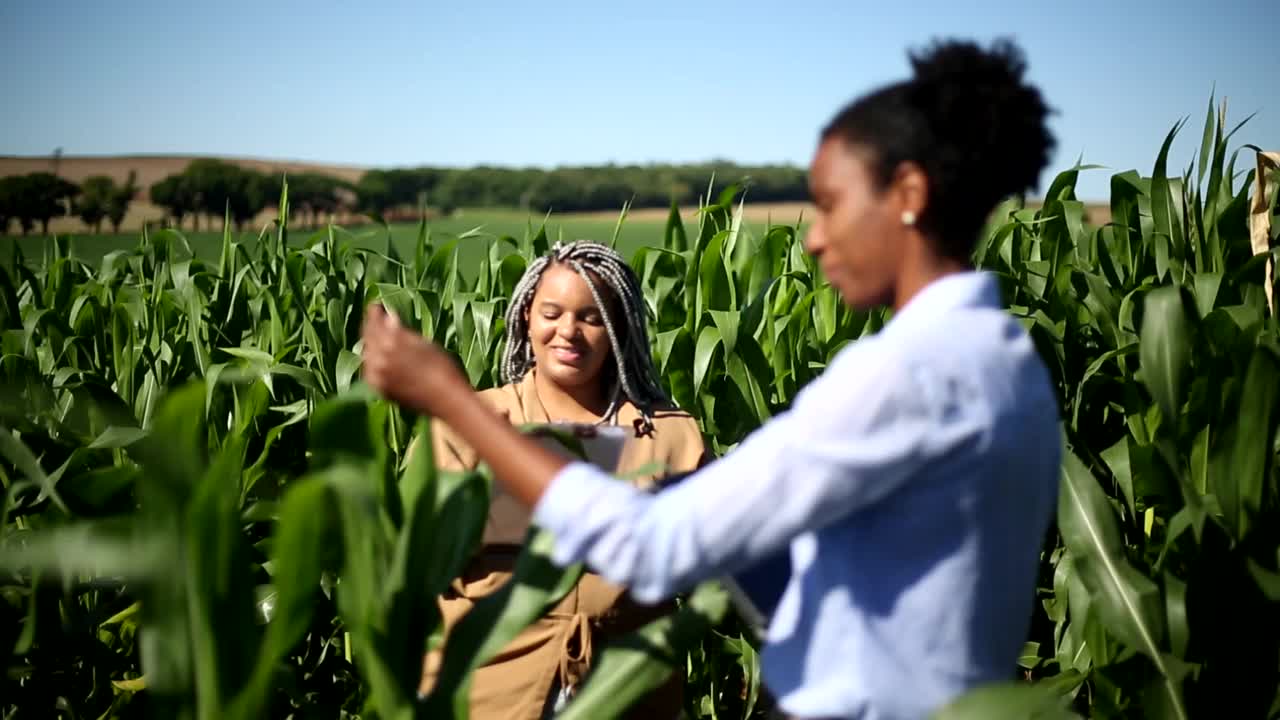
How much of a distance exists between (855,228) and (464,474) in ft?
1.78

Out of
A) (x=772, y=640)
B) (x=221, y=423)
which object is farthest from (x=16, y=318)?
(x=772, y=640)

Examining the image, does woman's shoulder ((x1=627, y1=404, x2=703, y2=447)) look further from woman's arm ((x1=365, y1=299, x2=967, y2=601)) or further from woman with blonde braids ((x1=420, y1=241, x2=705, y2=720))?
woman's arm ((x1=365, y1=299, x2=967, y2=601))

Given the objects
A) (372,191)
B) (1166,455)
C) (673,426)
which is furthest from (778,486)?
(372,191)

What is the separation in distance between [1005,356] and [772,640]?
14.5 inches

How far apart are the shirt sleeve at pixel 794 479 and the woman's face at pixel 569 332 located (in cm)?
134

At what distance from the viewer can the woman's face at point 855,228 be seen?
4.07 ft

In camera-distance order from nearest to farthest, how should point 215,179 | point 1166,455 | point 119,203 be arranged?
1. point 1166,455
2. point 119,203
3. point 215,179

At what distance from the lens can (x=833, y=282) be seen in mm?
1248

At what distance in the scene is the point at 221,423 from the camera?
3.42m

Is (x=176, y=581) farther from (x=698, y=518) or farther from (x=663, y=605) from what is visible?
(x=663, y=605)

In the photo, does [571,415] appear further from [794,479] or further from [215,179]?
[215,179]

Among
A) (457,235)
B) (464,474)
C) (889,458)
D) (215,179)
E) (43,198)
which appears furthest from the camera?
(215,179)

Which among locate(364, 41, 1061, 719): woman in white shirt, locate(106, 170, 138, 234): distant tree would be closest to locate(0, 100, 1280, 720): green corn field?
locate(364, 41, 1061, 719): woman in white shirt

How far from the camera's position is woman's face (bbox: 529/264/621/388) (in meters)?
2.50
